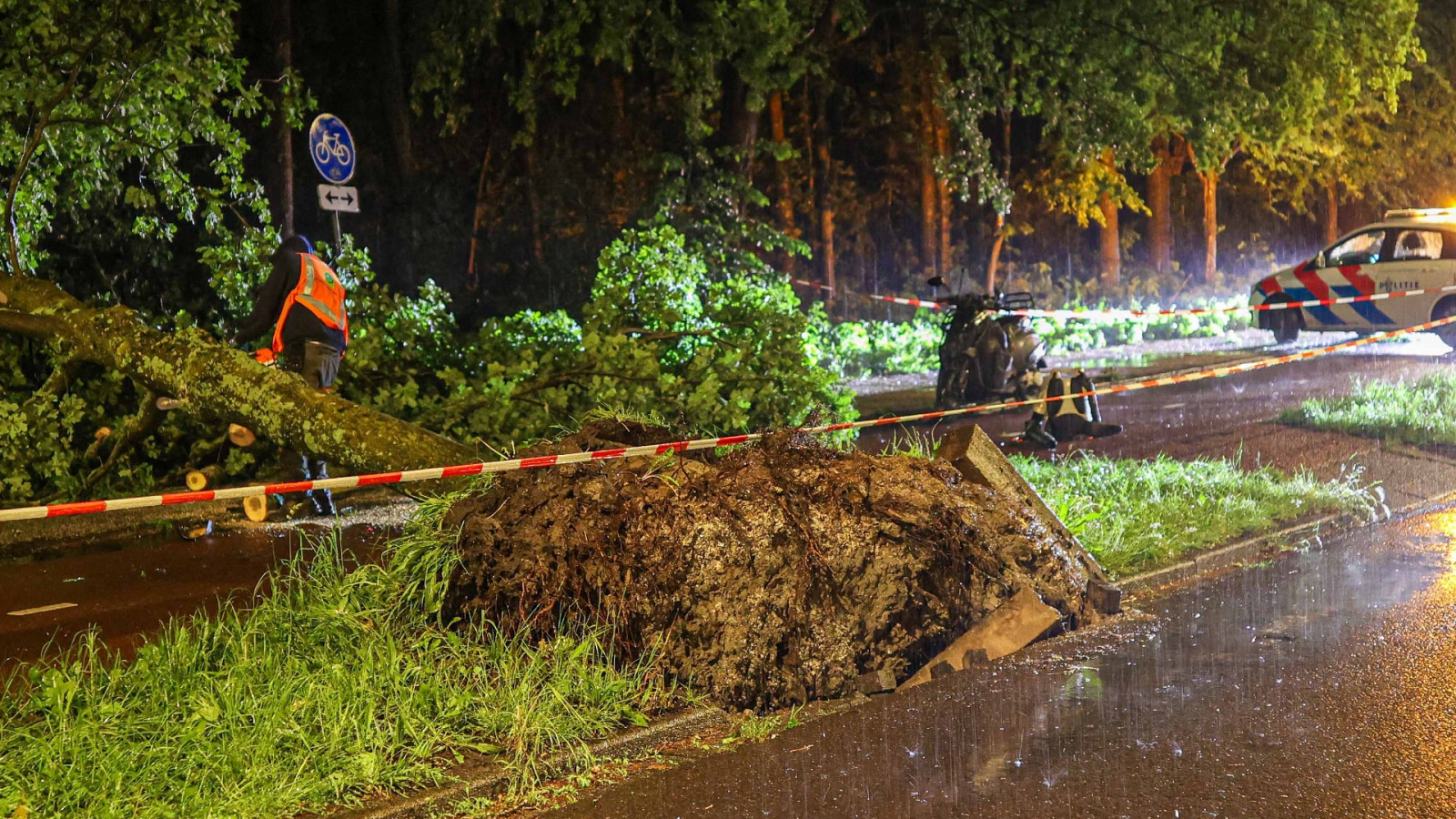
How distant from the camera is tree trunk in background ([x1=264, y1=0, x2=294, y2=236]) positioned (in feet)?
45.8

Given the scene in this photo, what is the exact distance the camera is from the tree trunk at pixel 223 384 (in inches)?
290

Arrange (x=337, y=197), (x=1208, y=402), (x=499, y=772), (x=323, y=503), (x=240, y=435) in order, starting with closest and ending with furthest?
(x=499, y=772)
(x=240, y=435)
(x=323, y=503)
(x=337, y=197)
(x=1208, y=402)

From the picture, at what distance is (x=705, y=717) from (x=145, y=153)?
7.61 m

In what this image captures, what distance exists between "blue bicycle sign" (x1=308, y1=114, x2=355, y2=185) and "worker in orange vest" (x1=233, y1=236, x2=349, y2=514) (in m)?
2.15

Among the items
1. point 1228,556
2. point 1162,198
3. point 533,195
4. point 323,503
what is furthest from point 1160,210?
point 323,503

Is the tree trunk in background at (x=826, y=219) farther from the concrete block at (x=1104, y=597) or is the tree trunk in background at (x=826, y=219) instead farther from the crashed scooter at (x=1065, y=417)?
the concrete block at (x=1104, y=597)

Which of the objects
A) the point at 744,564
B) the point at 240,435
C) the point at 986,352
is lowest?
the point at 744,564

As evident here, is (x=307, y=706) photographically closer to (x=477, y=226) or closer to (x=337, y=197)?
(x=337, y=197)

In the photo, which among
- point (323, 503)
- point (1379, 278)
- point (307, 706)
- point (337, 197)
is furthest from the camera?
point (1379, 278)

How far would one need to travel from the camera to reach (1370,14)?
20109 mm

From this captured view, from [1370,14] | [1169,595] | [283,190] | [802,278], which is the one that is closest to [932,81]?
[802,278]

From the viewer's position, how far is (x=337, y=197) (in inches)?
421

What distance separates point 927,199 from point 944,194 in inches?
24.9

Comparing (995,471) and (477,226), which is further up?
(477,226)
